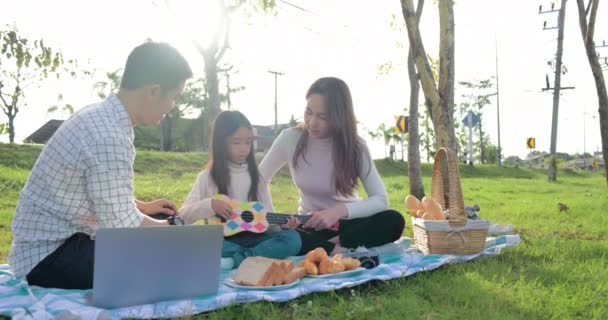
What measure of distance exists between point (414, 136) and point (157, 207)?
7.08 meters

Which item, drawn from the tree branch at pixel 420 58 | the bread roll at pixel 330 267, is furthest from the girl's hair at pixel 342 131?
the tree branch at pixel 420 58

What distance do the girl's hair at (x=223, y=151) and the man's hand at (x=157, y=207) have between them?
0.51 m

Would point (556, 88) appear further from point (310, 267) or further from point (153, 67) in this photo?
point (153, 67)

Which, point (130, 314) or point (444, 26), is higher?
point (444, 26)

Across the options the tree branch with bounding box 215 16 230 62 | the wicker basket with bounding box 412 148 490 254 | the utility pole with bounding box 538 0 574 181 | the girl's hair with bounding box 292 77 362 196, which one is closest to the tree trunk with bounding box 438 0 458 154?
the wicker basket with bounding box 412 148 490 254

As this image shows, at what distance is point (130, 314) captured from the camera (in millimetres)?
2400

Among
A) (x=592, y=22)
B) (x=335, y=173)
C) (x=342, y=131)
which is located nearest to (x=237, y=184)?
(x=335, y=173)

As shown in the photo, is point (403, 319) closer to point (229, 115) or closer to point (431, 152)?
point (229, 115)

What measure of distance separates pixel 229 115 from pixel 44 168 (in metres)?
1.55

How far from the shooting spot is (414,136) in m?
9.92

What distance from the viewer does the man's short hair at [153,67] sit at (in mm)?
2711

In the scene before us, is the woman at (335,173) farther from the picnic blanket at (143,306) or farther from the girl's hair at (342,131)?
the picnic blanket at (143,306)

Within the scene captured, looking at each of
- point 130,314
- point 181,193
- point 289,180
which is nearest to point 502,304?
point 130,314

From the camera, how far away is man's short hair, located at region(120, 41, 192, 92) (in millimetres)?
2711
